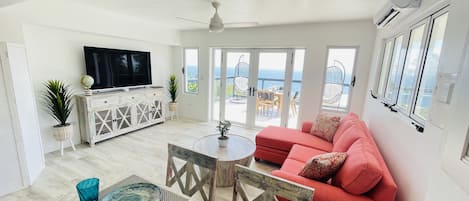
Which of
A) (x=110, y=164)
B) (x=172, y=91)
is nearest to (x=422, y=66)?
(x=110, y=164)

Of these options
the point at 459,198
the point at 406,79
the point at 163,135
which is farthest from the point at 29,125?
the point at 406,79

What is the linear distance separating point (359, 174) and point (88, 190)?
5.51ft

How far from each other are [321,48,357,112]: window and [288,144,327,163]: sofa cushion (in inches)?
64.5

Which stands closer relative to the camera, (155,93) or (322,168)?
(322,168)

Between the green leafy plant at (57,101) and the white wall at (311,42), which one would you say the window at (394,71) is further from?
the green leafy plant at (57,101)

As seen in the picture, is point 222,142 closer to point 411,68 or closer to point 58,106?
point 411,68

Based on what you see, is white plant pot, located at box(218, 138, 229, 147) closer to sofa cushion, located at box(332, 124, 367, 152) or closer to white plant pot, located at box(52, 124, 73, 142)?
sofa cushion, located at box(332, 124, 367, 152)

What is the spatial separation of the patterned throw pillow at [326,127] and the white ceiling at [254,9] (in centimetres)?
162

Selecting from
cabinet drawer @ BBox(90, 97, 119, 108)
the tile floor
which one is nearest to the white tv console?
cabinet drawer @ BBox(90, 97, 119, 108)

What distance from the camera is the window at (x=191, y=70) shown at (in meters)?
5.20

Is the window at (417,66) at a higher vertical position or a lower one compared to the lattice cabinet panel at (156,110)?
higher

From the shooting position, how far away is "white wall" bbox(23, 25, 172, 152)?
2.94 meters

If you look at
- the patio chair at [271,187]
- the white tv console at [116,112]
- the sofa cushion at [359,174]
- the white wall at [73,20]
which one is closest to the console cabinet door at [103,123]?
the white tv console at [116,112]

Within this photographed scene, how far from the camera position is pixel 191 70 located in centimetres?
530
